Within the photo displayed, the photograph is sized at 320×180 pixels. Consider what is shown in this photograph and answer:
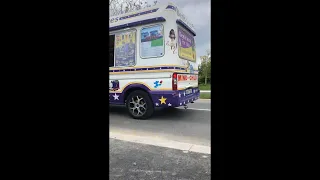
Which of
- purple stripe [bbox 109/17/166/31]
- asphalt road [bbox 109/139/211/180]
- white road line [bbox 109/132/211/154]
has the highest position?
purple stripe [bbox 109/17/166/31]

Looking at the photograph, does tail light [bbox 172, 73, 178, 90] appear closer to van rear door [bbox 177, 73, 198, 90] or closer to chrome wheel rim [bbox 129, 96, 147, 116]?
van rear door [bbox 177, 73, 198, 90]

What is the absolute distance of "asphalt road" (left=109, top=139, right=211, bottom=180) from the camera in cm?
249

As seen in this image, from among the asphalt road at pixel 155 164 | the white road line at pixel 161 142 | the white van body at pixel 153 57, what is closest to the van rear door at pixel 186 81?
the white van body at pixel 153 57

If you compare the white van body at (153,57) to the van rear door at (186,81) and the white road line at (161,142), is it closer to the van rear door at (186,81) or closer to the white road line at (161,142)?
the van rear door at (186,81)

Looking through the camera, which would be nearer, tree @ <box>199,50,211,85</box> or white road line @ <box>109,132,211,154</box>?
white road line @ <box>109,132,211,154</box>

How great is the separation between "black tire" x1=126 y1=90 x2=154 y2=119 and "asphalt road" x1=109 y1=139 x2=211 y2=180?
7.32 feet

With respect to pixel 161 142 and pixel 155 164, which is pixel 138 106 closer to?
pixel 161 142

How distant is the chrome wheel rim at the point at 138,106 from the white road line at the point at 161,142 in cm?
138

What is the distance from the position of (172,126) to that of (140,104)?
1145mm

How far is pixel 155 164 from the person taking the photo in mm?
2770

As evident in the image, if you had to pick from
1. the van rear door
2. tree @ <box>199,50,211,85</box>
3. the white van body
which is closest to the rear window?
the white van body
